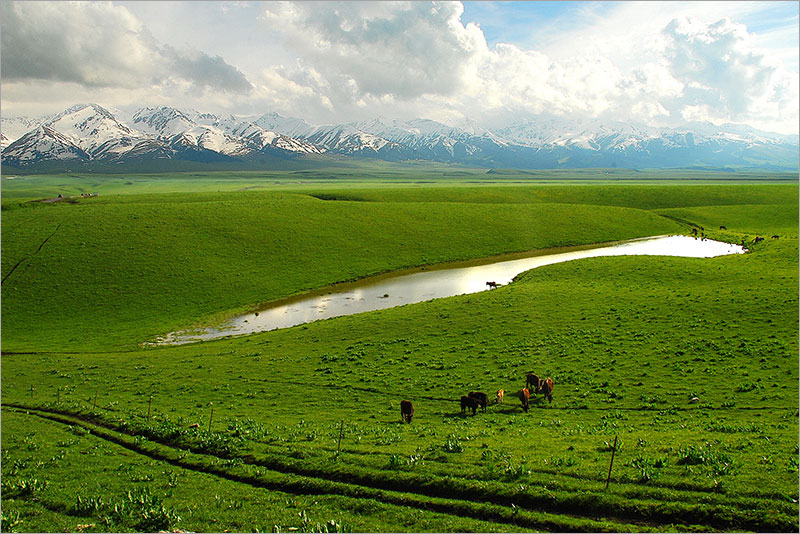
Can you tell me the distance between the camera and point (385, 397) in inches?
1119

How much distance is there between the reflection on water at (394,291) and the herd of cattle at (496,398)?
2926 centimetres

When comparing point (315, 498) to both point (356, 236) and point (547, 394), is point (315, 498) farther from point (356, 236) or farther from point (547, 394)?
point (356, 236)

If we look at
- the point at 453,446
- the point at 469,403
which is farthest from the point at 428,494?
the point at 469,403

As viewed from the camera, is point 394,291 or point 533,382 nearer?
point 533,382

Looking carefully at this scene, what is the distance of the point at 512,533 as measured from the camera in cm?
1277

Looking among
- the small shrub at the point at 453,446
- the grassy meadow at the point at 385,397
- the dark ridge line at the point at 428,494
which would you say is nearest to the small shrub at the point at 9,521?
the grassy meadow at the point at 385,397

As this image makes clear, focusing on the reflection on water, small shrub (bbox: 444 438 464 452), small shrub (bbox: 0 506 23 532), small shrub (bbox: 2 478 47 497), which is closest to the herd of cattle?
small shrub (bbox: 444 438 464 452)

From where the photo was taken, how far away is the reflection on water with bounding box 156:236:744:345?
51969mm

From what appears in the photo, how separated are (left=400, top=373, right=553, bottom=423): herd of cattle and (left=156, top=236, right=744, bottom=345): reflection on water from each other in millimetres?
29261

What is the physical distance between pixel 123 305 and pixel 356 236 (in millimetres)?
40938

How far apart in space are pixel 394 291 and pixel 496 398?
37.9 m

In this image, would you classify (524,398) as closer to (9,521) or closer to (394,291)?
(9,521)

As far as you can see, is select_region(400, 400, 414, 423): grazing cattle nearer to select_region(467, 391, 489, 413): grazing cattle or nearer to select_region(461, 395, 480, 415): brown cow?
select_region(461, 395, 480, 415): brown cow

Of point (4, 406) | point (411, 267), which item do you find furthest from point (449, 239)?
point (4, 406)
